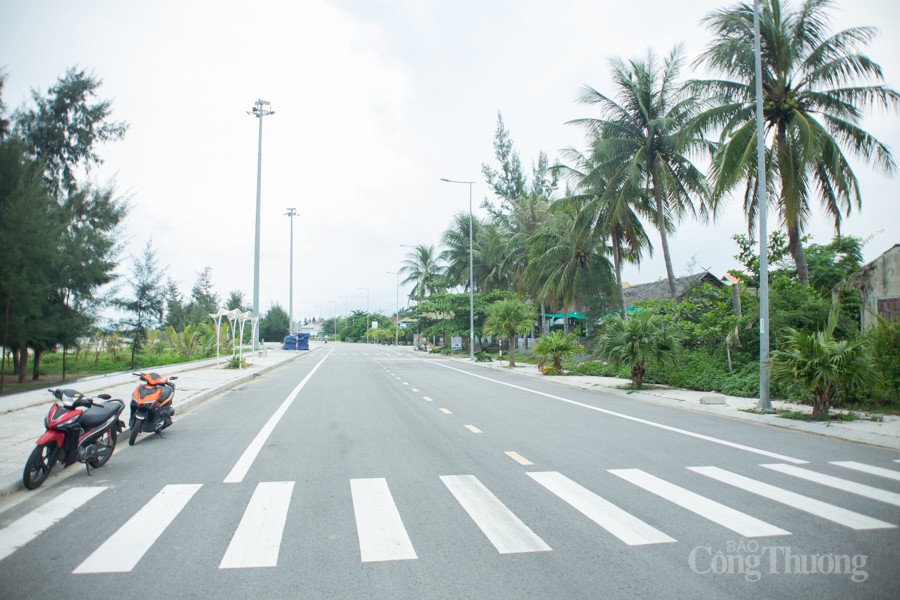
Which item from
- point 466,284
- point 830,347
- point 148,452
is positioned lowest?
point 148,452

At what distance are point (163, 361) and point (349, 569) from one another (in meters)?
26.8

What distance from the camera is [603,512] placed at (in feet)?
17.7

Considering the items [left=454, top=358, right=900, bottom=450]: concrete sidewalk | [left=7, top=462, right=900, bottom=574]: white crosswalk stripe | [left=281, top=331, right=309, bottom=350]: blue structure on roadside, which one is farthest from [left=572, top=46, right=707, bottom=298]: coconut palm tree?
[left=281, top=331, right=309, bottom=350]: blue structure on roadside

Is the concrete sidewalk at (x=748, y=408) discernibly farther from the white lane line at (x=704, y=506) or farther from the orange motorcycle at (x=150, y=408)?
the orange motorcycle at (x=150, y=408)

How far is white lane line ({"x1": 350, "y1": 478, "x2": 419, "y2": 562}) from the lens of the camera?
4.41 m

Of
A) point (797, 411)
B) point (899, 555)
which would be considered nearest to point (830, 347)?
point (797, 411)

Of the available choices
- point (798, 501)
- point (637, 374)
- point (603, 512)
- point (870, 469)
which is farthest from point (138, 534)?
point (637, 374)

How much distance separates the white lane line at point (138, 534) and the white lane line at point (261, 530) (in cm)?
67

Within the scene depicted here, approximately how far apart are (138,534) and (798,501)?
20.4 feet

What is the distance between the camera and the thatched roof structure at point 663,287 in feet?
121

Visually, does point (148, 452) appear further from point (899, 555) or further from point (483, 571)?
point (899, 555)

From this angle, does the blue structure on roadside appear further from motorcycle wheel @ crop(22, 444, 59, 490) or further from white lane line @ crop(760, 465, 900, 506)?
white lane line @ crop(760, 465, 900, 506)

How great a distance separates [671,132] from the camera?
25156 millimetres

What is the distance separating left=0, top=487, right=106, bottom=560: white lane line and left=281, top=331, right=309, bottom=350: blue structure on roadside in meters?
62.0
